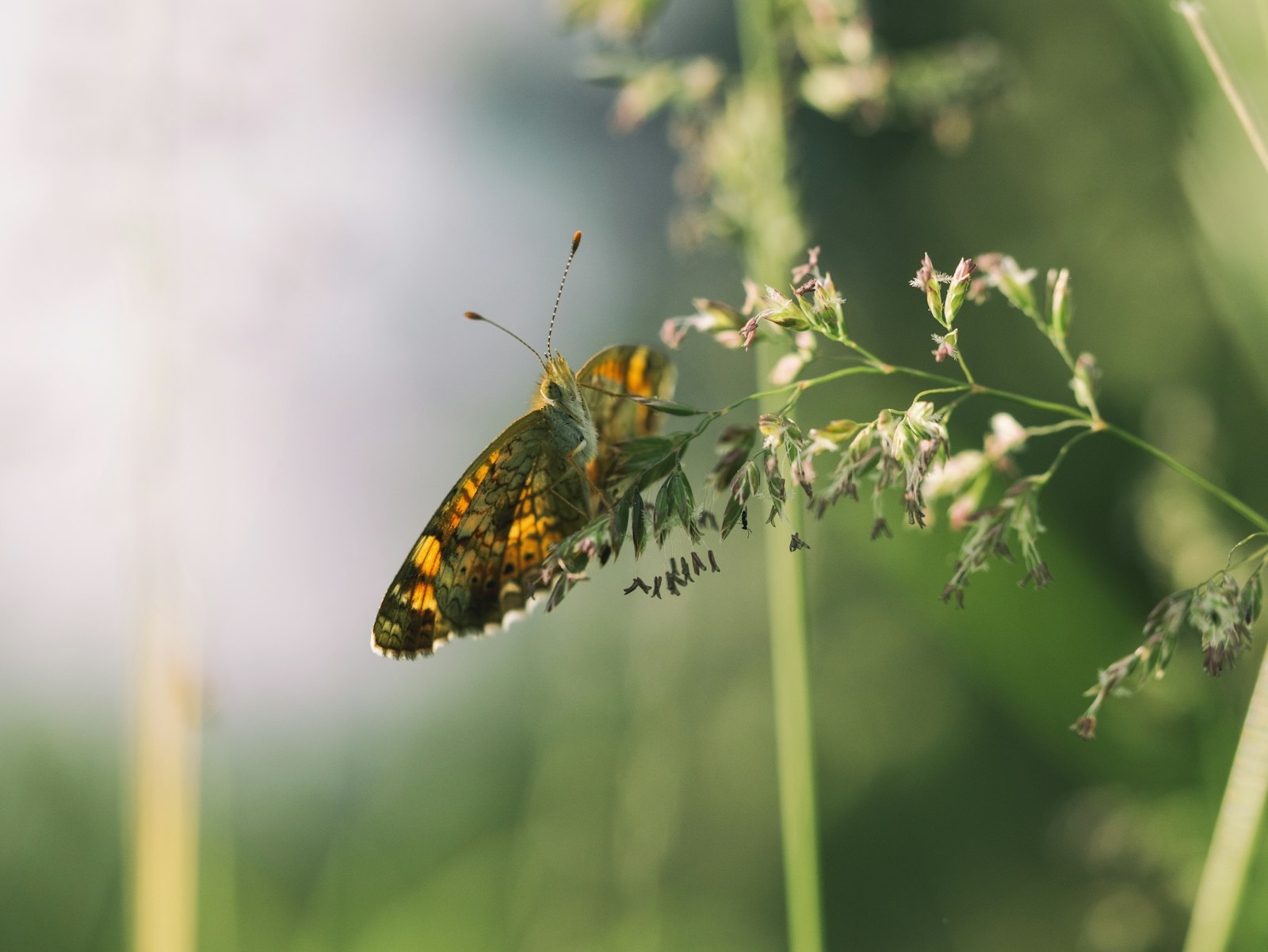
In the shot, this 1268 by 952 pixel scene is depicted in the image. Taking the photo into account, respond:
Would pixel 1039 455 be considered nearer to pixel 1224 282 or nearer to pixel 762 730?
pixel 762 730

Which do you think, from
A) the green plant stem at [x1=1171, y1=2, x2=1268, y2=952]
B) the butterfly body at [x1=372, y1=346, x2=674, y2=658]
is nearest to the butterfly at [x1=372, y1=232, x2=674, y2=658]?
the butterfly body at [x1=372, y1=346, x2=674, y2=658]

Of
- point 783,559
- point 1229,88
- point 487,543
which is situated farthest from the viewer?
point 487,543

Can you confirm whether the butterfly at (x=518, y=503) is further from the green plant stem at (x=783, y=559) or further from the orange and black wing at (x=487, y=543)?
the green plant stem at (x=783, y=559)

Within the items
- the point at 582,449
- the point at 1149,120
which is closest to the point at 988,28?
the point at 1149,120

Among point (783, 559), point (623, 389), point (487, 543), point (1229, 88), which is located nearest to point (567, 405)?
point (623, 389)

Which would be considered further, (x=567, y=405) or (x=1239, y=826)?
(x=567, y=405)

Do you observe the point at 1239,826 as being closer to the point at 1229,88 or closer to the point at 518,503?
the point at 1229,88

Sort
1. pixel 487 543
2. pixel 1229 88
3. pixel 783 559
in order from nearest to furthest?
pixel 1229 88 < pixel 783 559 < pixel 487 543

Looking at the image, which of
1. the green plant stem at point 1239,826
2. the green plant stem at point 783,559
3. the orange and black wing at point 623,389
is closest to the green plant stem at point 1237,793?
the green plant stem at point 1239,826

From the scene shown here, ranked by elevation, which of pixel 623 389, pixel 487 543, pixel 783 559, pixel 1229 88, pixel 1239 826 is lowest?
pixel 1239 826

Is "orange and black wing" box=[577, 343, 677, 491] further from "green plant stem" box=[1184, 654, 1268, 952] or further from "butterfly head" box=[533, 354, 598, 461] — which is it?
"green plant stem" box=[1184, 654, 1268, 952]
